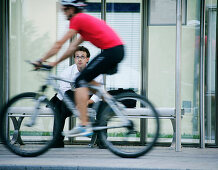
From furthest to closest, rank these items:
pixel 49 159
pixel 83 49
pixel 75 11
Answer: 1. pixel 83 49
2. pixel 49 159
3. pixel 75 11

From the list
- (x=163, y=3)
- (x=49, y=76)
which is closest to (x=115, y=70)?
(x=49, y=76)

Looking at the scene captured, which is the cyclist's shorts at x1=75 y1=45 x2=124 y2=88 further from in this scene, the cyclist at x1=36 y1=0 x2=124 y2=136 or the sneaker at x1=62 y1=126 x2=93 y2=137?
the sneaker at x1=62 y1=126 x2=93 y2=137

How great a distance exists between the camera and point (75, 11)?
4770 mm

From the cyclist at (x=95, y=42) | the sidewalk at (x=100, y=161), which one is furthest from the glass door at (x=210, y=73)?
the cyclist at (x=95, y=42)

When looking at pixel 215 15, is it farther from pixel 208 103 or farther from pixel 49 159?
pixel 49 159

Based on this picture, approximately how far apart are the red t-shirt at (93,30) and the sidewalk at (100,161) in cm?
144

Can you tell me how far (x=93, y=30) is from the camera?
15.4 feet

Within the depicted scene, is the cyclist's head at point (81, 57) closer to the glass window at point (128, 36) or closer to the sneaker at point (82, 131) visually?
the glass window at point (128, 36)

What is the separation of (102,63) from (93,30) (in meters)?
0.40

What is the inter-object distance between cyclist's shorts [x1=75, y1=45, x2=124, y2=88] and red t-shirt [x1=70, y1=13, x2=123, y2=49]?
7cm

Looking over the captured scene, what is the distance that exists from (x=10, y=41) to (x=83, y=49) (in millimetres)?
2021

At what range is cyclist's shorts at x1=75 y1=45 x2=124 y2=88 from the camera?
4754mm

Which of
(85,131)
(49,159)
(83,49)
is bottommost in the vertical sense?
(49,159)

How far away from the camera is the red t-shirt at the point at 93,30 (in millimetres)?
4641
